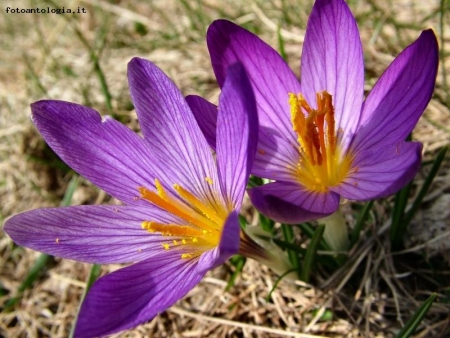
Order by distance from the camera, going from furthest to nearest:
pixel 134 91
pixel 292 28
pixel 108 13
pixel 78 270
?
pixel 108 13 < pixel 292 28 < pixel 78 270 < pixel 134 91

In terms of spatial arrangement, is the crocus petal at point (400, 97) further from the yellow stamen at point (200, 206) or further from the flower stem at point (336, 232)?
the yellow stamen at point (200, 206)

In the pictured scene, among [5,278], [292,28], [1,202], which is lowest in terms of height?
[5,278]

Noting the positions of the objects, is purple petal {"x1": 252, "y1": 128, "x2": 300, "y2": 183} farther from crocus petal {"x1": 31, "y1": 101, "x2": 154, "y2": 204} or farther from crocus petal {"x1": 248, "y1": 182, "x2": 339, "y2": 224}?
crocus petal {"x1": 31, "y1": 101, "x2": 154, "y2": 204}

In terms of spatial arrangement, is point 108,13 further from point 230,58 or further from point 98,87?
point 230,58

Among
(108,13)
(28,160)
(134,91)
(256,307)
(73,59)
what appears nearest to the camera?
(134,91)

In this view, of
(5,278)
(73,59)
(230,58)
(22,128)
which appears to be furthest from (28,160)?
(230,58)

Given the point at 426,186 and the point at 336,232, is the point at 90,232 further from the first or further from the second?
the point at 426,186

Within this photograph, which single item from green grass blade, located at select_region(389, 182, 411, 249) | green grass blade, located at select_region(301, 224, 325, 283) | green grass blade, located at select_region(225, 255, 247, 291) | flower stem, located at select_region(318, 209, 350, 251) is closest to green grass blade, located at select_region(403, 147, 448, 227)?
green grass blade, located at select_region(389, 182, 411, 249)

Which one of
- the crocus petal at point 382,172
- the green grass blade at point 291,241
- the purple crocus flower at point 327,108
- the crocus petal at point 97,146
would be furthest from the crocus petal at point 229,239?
the green grass blade at point 291,241
